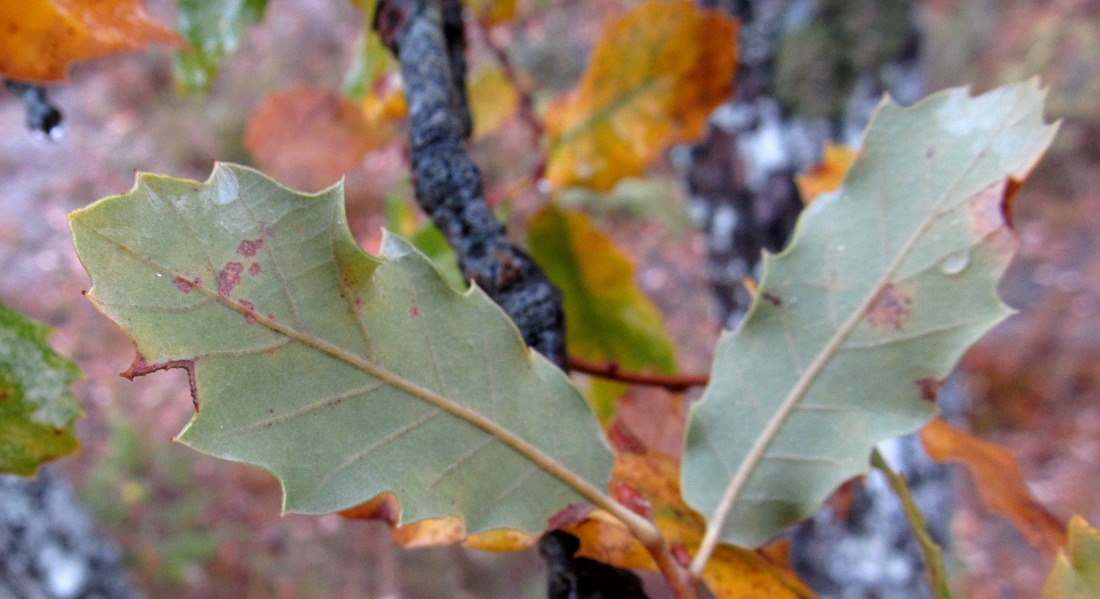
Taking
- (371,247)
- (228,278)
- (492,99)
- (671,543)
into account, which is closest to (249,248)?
(228,278)

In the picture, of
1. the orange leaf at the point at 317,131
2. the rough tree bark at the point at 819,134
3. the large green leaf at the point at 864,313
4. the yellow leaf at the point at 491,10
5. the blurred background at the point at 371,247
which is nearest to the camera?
the large green leaf at the point at 864,313

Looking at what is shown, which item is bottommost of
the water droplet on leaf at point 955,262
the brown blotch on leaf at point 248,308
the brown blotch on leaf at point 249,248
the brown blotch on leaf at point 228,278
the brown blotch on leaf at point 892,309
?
the brown blotch on leaf at point 892,309

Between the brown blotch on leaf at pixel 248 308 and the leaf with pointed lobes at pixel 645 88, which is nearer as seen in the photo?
the brown blotch on leaf at pixel 248 308

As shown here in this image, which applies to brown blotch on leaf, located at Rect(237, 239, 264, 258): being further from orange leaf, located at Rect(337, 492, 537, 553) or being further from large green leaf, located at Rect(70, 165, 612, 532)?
orange leaf, located at Rect(337, 492, 537, 553)

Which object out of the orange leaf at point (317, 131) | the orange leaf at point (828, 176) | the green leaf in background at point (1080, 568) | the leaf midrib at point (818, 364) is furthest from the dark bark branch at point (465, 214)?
the orange leaf at point (317, 131)

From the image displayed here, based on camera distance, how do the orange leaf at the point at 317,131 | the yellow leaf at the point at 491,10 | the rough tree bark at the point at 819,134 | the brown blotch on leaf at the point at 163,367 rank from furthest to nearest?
the rough tree bark at the point at 819,134 → the orange leaf at the point at 317,131 → the yellow leaf at the point at 491,10 → the brown blotch on leaf at the point at 163,367

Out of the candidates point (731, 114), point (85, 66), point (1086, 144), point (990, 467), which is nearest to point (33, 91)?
point (990, 467)

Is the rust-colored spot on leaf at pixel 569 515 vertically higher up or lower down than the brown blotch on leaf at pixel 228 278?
lower down

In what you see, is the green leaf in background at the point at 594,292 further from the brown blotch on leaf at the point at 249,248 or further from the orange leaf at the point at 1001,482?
the brown blotch on leaf at the point at 249,248

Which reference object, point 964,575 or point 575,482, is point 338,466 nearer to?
point 575,482

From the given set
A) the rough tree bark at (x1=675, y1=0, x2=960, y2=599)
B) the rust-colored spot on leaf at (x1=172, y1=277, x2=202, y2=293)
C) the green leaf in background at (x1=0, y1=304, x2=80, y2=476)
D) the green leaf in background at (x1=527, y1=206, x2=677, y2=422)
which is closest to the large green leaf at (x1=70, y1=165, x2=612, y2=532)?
the rust-colored spot on leaf at (x1=172, y1=277, x2=202, y2=293)
